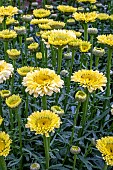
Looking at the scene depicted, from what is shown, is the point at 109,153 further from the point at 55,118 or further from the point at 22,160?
the point at 22,160

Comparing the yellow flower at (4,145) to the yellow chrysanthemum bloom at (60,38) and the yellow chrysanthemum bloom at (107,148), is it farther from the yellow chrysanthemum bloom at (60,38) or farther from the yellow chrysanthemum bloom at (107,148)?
the yellow chrysanthemum bloom at (60,38)

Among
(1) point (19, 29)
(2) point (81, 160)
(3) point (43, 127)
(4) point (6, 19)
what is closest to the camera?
(3) point (43, 127)

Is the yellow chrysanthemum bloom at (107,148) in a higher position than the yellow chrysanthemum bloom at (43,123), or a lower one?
lower

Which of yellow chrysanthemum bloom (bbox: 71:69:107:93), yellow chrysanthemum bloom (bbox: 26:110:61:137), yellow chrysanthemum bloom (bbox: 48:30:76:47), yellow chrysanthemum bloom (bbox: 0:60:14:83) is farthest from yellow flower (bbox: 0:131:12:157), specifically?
yellow chrysanthemum bloom (bbox: 48:30:76:47)

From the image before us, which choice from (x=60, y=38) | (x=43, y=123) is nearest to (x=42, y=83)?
(x=43, y=123)

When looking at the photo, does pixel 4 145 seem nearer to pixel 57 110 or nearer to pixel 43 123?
pixel 43 123

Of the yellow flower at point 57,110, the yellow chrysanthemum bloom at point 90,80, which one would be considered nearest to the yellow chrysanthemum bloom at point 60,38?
the yellow chrysanthemum bloom at point 90,80

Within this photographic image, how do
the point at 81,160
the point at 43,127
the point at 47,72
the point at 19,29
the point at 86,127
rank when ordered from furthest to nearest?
the point at 19,29
the point at 86,127
the point at 81,160
the point at 47,72
the point at 43,127

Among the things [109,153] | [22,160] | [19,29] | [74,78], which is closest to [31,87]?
[74,78]
